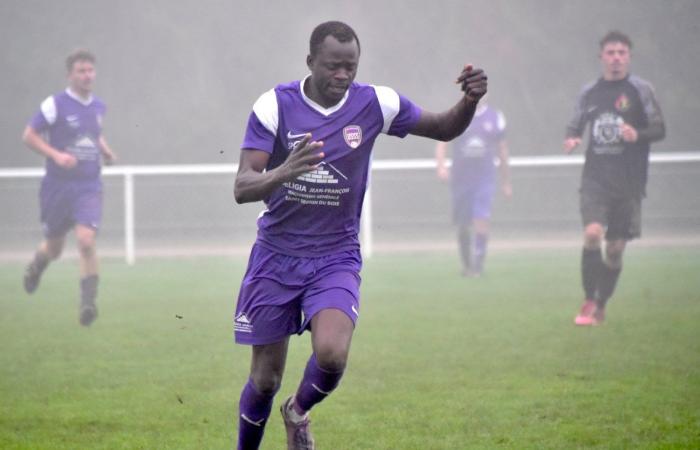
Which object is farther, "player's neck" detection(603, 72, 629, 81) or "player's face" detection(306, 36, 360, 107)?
"player's neck" detection(603, 72, 629, 81)

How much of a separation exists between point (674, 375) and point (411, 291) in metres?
6.10

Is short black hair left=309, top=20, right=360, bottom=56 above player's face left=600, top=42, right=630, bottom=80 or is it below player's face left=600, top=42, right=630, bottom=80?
below

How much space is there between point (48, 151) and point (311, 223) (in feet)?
19.4

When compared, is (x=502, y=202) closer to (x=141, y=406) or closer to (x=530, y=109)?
(x=530, y=109)

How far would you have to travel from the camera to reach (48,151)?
10.9 metres

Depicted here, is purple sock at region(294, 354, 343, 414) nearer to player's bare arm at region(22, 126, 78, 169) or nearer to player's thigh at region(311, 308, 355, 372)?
player's thigh at region(311, 308, 355, 372)

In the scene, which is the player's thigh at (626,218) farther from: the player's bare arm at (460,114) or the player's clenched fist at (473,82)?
the player's clenched fist at (473,82)

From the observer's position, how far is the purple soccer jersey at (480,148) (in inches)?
631

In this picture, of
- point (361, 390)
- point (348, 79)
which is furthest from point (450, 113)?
point (361, 390)

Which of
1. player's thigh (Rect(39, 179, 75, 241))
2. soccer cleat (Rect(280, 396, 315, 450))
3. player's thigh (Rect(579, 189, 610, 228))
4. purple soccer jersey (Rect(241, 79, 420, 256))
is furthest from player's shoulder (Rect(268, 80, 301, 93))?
player's thigh (Rect(39, 179, 75, 241))

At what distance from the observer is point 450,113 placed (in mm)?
5777

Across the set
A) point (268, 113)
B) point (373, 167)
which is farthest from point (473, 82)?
point (373, 167)

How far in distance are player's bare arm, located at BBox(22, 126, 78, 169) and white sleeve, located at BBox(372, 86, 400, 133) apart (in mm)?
5667

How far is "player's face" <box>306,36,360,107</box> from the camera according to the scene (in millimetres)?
5473
